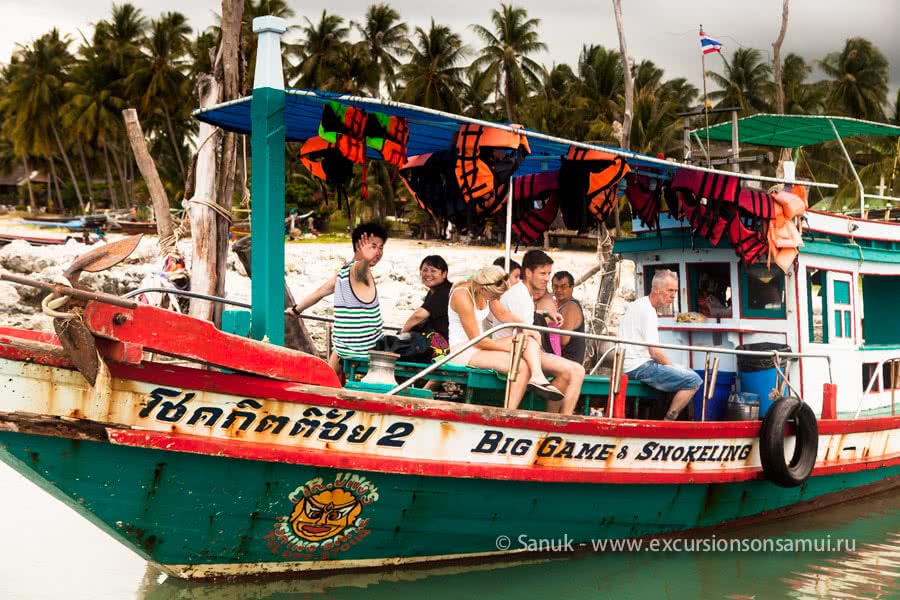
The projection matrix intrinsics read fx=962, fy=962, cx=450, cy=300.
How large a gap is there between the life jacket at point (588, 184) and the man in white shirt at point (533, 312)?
2.76 feet

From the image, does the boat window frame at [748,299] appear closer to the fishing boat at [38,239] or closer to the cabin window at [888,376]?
the cabin window at [888,376]

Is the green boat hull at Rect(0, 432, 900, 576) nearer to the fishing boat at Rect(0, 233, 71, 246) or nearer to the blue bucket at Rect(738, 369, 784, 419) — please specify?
the blue bucket at Rect(738, 369, 784, 419)

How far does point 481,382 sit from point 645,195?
101 inches

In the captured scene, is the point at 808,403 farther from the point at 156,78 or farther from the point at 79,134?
the point at 79,134

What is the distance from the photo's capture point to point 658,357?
7035mm

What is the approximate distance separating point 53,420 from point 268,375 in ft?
3.63

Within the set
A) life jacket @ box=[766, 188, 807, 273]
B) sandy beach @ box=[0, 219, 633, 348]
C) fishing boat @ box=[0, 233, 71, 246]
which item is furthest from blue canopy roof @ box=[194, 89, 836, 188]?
fishing boat @ box=[0, 233, 71, 246]

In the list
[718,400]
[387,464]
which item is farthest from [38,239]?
[387,464]

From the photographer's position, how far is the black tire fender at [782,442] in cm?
723

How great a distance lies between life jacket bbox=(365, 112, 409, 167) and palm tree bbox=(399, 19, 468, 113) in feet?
119

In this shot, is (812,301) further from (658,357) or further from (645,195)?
(658,357)

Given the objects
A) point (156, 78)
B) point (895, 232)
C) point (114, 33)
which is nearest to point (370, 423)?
point (895, 232)

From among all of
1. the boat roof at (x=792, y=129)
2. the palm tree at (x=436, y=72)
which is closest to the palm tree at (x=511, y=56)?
the palm tree at (x=436, y=72)

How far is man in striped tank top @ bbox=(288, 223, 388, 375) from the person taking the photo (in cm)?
658
